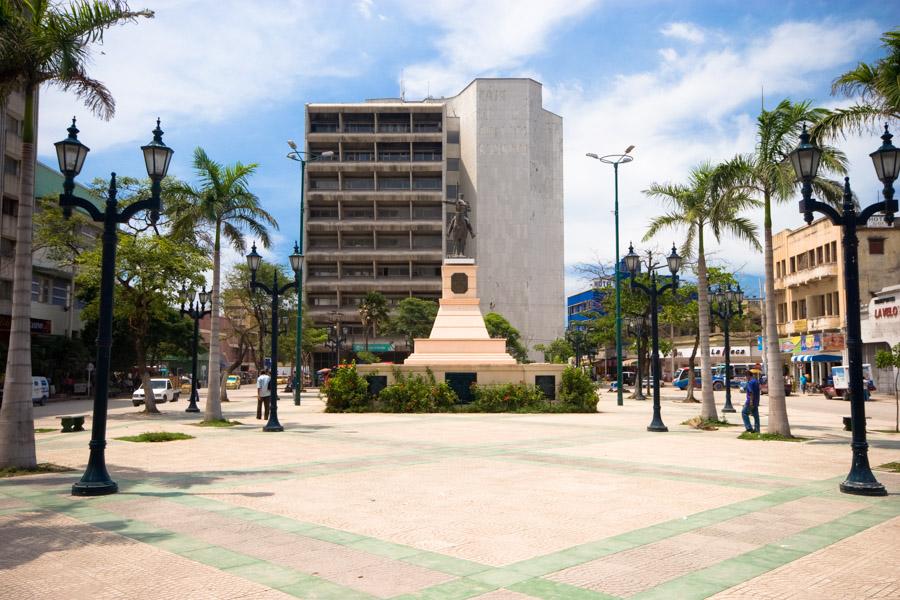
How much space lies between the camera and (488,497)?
923 centimetres

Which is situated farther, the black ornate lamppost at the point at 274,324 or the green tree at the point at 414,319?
the green tree at the point at 414,319

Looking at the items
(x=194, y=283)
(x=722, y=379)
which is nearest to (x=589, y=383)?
(x=194, y=283)

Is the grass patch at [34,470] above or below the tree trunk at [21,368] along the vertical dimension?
below

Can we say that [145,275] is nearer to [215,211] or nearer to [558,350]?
[215,211]

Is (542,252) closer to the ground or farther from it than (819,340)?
farther from it

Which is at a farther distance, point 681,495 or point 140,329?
point 140,329

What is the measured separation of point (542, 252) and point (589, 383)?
A: 61863 millimetres

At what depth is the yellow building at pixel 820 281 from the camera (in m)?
51.4

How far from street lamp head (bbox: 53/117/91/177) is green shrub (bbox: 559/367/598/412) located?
20362mm

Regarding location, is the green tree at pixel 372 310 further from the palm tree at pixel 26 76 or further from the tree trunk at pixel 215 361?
the palm tree at pixel 26 76

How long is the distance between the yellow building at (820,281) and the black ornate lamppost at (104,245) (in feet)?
162

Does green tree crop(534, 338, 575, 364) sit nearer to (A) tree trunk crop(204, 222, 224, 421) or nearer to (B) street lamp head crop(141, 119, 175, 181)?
(A) tree trunk crop(204, 222, 224, 421)

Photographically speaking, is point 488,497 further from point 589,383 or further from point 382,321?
point 382,321

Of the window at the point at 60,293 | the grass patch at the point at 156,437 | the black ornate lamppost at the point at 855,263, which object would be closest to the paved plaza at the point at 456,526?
→ the black ornate lamppost at the point at 855,263
